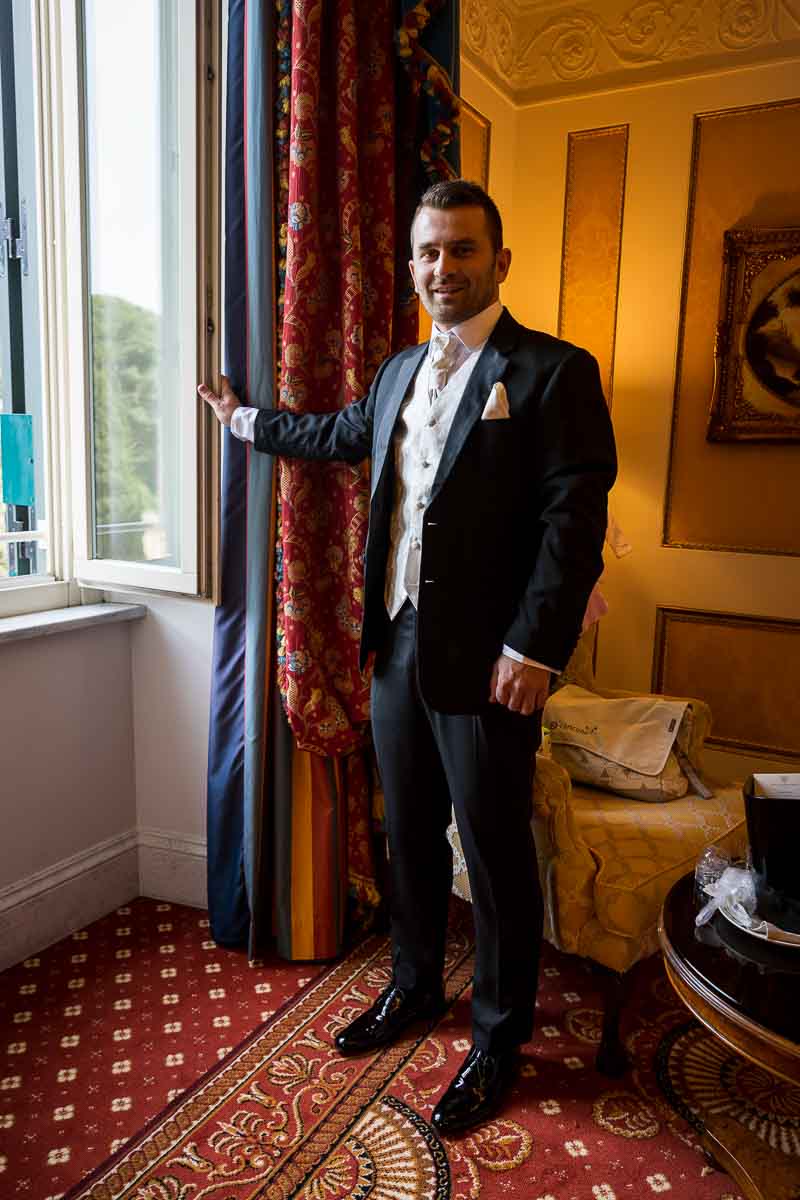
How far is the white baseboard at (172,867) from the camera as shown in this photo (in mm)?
2439

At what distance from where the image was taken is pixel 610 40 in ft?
10.5

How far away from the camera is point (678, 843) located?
200 cm

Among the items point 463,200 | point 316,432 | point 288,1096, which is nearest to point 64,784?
point 288,1096

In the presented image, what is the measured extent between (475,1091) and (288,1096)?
35 cm

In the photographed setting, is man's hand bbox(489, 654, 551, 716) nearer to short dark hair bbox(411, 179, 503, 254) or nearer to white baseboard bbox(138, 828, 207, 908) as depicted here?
short dark hair bbox(411, 179, 503, 254)

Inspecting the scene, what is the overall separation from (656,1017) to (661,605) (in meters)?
1.70

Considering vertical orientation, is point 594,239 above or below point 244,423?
above

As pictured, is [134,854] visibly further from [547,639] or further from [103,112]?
[103,112]

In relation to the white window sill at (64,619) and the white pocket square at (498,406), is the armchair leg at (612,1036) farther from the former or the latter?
the white window sill at (64,619)

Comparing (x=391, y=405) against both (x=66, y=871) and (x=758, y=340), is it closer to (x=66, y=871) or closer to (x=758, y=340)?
(x=66, y=871)

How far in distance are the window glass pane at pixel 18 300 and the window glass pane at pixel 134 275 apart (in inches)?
6.2

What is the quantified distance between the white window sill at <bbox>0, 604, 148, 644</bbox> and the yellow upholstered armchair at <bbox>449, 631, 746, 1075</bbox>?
1.05 m

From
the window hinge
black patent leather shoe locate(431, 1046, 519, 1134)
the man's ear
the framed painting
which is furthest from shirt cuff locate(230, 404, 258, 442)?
the framed painting

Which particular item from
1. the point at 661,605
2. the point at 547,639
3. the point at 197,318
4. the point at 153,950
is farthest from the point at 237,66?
the point at 661,605
